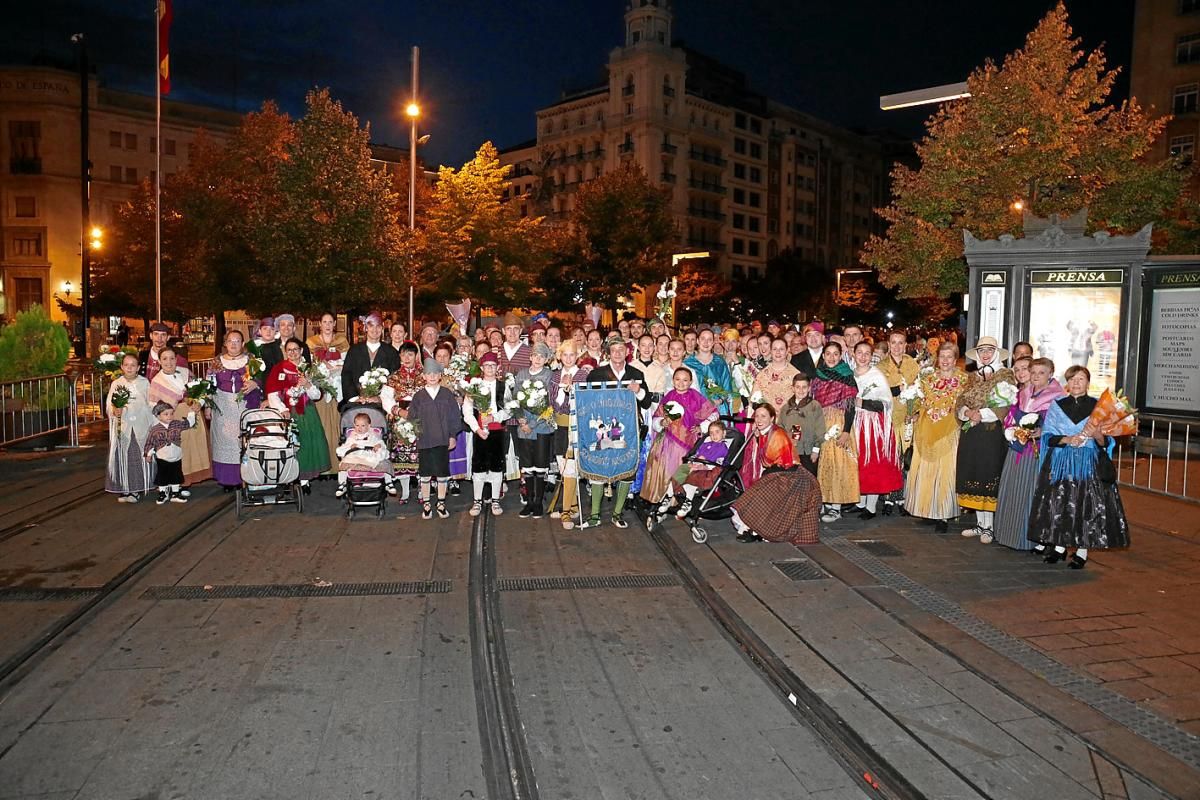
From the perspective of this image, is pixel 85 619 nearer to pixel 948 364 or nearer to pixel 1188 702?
pixel 1188 702

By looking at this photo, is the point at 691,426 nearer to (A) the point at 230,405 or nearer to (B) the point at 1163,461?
(A) the point at 230,405

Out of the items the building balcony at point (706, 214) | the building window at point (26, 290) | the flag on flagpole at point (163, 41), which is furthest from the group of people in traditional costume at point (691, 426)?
the building balcony at point (706, 214)

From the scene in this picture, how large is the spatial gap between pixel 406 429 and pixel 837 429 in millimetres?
4847

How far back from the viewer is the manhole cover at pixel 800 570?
764 centimetres

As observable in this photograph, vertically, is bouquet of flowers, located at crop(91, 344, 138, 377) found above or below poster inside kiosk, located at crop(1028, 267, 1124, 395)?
below

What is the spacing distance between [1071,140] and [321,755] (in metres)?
21.3

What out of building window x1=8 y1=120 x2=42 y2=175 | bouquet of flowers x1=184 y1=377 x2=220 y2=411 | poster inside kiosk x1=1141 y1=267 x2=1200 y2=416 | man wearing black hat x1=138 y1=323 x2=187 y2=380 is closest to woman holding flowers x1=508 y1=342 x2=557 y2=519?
bouquet of flowers x1=184 y1=377 x2=220 y2=411

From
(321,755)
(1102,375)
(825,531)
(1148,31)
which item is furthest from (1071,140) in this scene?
(1148,31)

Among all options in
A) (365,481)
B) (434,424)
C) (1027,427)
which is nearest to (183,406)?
(365,481)

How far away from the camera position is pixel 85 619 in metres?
6.38

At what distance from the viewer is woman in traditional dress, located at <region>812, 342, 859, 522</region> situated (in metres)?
9.68

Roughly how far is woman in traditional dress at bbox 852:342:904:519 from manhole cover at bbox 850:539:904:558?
1000 millimetres

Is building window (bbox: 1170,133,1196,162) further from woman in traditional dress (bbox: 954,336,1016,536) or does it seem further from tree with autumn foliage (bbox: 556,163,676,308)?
woman in traditional dress (bbox: 954,336,1016,536)

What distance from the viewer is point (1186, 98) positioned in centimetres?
4047
